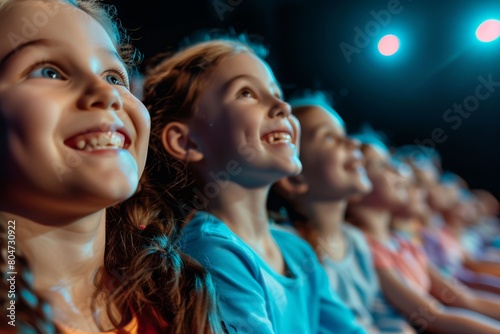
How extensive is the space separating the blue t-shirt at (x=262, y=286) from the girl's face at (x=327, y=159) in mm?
169

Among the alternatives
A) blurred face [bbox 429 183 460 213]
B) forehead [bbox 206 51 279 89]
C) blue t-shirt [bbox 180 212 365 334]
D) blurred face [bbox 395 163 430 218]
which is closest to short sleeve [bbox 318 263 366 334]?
blue t-shirt [bbox 180 212 365 334]

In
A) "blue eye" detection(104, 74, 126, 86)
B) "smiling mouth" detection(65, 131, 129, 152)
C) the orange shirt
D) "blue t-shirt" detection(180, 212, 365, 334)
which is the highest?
"blue eye" detection(104, 74, 126, 86)

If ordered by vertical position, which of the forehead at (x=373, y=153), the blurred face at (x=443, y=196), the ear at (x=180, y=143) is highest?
the blurred face at (x=443, y=196)

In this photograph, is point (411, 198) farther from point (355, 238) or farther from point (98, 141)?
point (98, 141)

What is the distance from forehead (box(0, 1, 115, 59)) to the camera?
636 mm

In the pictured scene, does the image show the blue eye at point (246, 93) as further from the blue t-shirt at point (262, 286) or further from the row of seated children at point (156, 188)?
the blue t-shirt at point (262, 286)

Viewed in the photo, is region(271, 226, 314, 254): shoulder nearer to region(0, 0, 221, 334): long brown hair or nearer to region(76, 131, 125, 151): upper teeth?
region(0, 0, 221, 334): long brown hair

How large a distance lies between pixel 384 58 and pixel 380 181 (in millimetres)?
533

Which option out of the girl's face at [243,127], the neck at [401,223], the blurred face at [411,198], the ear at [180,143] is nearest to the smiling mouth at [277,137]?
the girl's face at [243,127]

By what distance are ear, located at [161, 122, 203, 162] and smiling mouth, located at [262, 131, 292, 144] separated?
0.12 meters

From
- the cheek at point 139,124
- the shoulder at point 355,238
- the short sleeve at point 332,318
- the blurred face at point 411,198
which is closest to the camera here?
the cheek at point 139,124

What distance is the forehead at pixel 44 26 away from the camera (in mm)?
636

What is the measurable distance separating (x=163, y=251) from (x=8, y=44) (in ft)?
1.12

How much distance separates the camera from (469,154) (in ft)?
8.64
